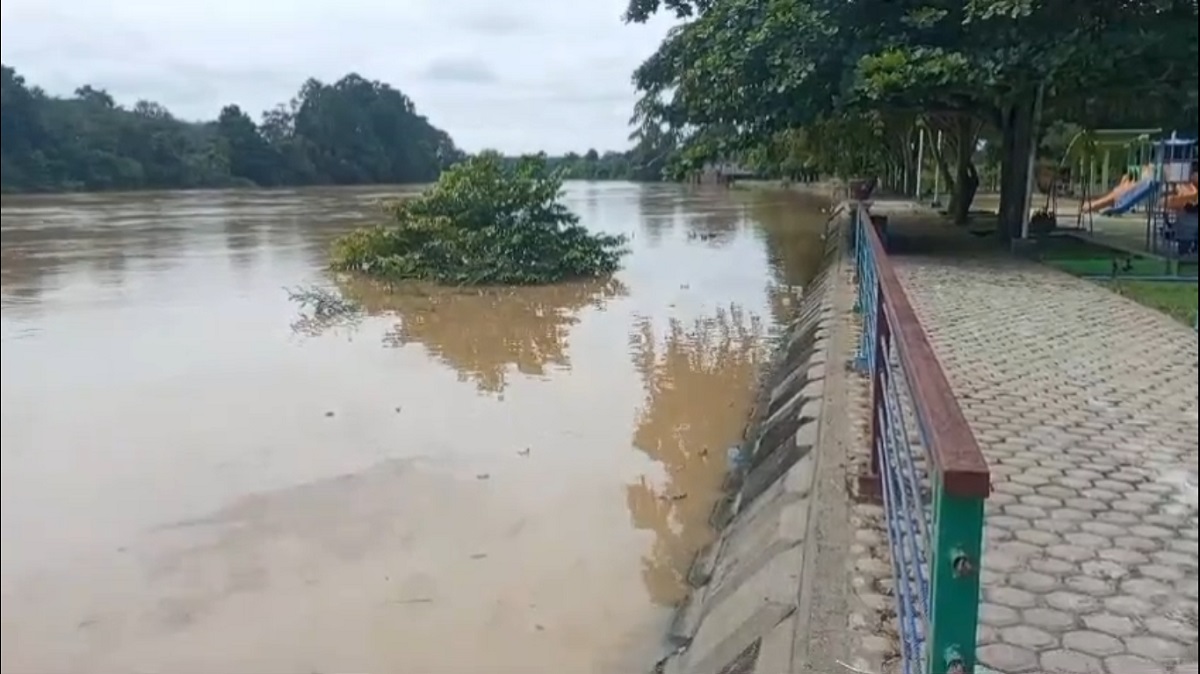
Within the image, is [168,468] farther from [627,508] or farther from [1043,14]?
[1043,14]

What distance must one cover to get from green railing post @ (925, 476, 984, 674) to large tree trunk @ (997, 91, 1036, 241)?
11387 millimetres

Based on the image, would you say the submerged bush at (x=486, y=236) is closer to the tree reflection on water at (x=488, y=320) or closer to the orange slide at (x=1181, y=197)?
the tree reflection on water at (x=488, y=320)

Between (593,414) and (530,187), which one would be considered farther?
(530,187)

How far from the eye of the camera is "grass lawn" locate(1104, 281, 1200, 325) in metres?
7.41

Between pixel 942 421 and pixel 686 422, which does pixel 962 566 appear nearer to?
pixel 942 421

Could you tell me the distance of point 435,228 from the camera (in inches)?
538

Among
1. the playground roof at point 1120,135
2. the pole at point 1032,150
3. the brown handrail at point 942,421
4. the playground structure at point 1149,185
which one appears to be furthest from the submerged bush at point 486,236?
the brown handrail at point 942,421

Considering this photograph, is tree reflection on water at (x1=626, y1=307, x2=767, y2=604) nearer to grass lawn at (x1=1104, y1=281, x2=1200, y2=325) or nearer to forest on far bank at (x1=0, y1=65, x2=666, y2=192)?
forest on far bank at (x1=0, y1=65, x2=666, y2=192)

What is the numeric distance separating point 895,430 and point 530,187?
39.0 ft

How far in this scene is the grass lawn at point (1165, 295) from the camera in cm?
741

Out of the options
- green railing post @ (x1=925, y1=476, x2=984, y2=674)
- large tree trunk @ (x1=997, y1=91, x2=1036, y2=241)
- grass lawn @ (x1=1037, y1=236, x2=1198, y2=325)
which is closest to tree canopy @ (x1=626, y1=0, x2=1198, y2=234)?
large tree trunk @ (x1=997, y1=91, x2=1036, y2=241)

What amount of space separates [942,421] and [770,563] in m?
1.70

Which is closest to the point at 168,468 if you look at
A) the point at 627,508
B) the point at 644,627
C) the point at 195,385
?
the point at 195,385

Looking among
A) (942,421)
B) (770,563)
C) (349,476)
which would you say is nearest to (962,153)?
(349,476)
